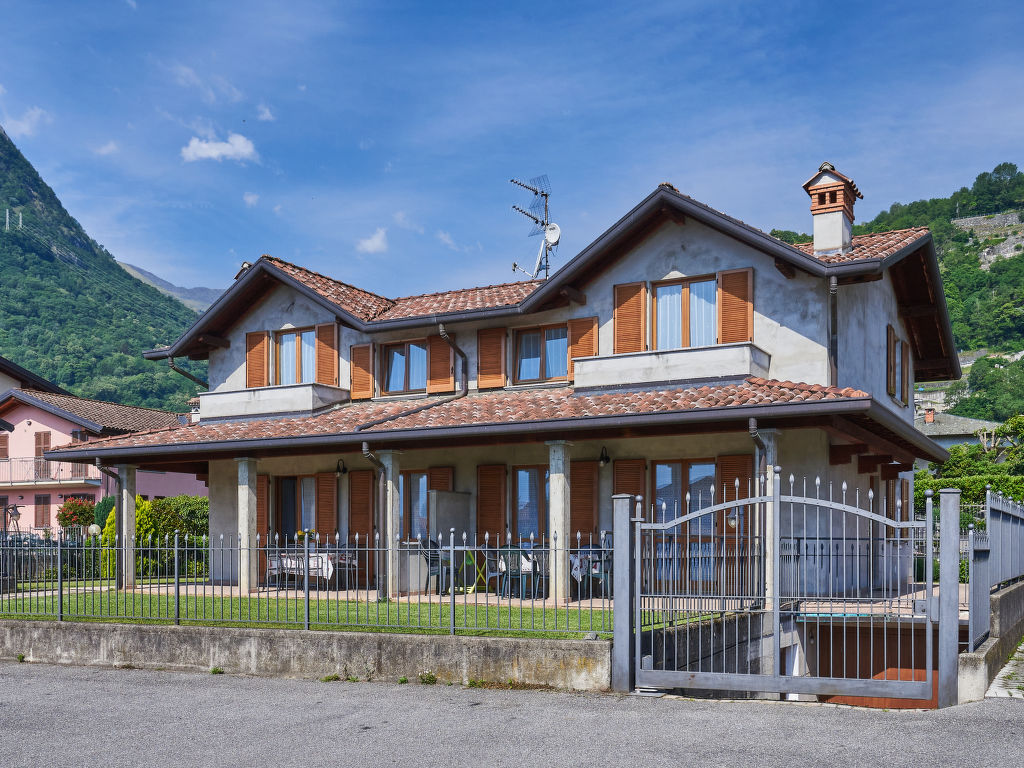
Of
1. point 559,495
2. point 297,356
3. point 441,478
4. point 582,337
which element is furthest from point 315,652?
point 297,356

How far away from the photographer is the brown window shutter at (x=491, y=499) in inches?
743

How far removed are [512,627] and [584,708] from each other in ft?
7.14

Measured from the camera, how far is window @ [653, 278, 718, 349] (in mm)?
17828

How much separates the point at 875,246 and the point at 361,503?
10.3m

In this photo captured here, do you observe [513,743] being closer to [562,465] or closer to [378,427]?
[562,465]

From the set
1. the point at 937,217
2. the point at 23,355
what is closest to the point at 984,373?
the point at 937,217

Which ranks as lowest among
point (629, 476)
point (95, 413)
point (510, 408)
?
point (629, 476)

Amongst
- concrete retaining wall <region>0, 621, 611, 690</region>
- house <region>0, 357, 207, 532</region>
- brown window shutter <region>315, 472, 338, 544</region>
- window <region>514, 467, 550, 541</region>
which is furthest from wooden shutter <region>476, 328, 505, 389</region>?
house <region>0, 357, 207, 532</region>

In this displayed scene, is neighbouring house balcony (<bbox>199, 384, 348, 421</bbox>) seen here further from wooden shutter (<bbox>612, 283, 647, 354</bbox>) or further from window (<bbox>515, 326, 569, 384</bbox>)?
wooden shutter (<bbox>612, 283, 647, 354</bbox>)

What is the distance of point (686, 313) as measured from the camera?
1802 centimetres

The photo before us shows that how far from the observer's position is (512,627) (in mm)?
11766

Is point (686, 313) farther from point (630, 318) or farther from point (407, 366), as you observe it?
point (407, 366)

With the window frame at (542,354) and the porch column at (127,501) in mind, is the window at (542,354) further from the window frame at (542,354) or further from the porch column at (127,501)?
the porch column at (127,501)

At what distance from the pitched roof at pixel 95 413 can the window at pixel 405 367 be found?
20.9m
